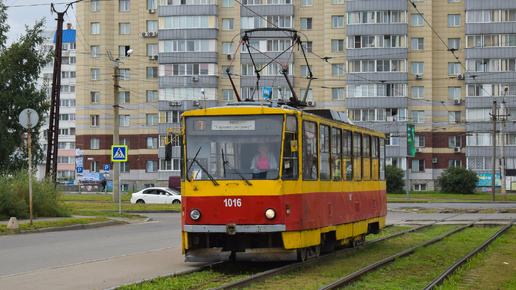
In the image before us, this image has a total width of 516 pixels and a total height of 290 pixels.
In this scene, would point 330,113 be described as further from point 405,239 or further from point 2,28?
point 2,28

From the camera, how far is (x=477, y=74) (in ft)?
223

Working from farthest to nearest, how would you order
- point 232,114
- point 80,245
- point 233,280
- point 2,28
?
point 2,28, point 80,245, point 232,114, point 233,280

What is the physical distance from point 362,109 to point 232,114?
5578 cm

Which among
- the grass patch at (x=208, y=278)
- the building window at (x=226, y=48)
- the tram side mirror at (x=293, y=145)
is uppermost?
the building window at (x=226, y=48)

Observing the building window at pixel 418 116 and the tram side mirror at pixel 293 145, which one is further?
the building window at pixel 418 116

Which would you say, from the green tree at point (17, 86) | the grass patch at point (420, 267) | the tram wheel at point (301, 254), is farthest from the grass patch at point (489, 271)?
the green tree at point (17, 86)

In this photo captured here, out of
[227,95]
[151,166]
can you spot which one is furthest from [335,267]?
[151,166]

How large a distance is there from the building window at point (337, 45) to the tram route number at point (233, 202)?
5793cm

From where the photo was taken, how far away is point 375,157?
1902cm

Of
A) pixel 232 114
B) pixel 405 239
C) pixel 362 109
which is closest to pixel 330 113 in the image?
pixel 232 114

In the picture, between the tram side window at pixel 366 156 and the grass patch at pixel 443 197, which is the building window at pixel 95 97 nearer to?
the grass patch at pixel 443 197

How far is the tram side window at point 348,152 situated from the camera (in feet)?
53.0

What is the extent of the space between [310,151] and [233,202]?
185 cm

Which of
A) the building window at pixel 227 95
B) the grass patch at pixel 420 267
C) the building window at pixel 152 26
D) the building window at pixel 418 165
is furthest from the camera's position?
the building window at pixel 152 26
